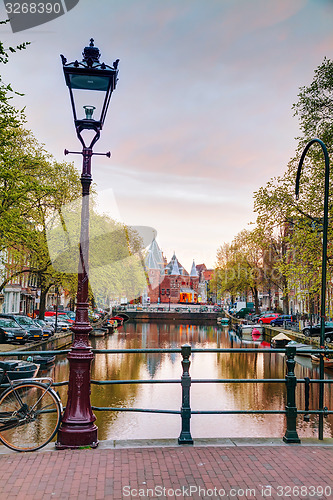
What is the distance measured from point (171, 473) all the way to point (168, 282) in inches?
5056

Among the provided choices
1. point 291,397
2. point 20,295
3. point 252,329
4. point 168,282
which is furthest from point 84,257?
point 168,282

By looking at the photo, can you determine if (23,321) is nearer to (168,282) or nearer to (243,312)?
(243,312)

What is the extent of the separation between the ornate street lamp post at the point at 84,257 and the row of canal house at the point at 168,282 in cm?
11614

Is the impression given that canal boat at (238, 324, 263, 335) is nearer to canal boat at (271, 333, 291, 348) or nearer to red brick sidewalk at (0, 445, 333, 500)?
canal boat at (271, 333, 291, 348)

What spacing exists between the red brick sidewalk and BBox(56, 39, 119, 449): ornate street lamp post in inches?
12.8

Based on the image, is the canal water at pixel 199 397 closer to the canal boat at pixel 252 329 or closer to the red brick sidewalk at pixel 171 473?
the red brick sidewalk at pixel 171 473

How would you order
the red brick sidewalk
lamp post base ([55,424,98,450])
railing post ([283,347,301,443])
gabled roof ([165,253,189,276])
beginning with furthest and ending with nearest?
1. gabled roof ([165,253,189,276])
2. railing post ([283,347,301,443])
3. lamp post base ([55,424,98,450])
4. the red brick sidewalk

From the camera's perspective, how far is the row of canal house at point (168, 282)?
127625 millimetres

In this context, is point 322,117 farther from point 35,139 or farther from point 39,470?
point 39,470

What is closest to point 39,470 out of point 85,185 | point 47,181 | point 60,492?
point 60,492

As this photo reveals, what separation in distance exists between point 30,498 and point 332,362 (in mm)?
24039

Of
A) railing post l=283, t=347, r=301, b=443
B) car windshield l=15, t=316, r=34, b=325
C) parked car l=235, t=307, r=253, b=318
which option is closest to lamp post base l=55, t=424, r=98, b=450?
railing post l=283, t=347, r=301, b=443

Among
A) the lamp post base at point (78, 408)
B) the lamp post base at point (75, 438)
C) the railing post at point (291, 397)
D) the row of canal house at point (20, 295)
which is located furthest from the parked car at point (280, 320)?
the lamp post base at point (75, 438)

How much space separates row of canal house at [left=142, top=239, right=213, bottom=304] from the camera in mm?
127625
